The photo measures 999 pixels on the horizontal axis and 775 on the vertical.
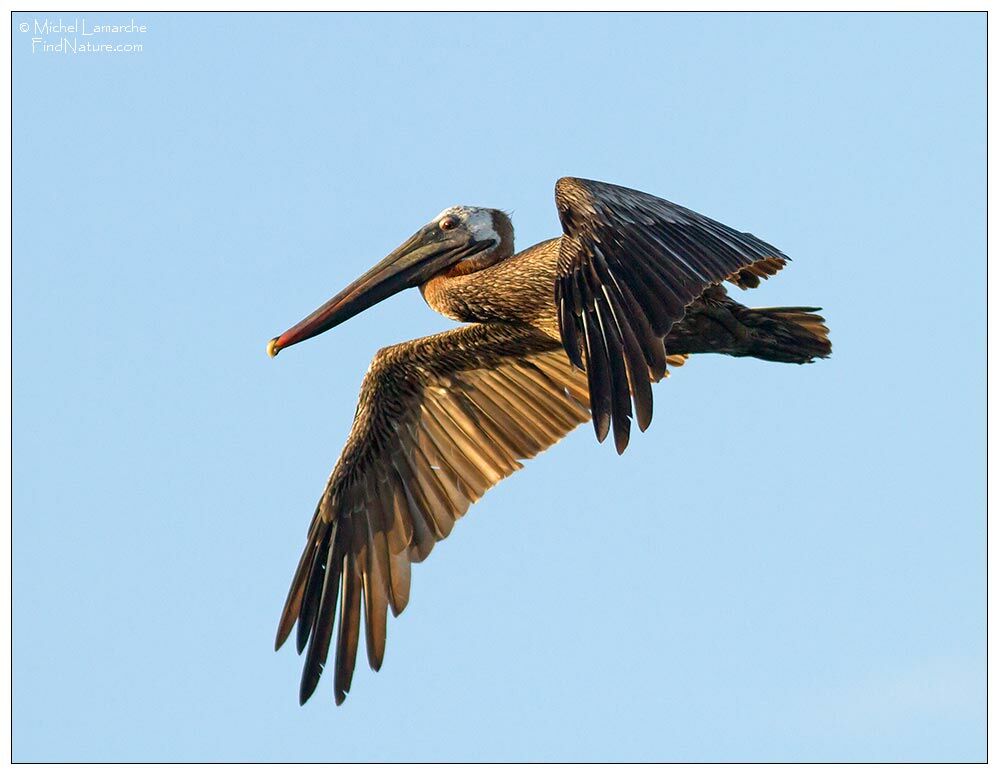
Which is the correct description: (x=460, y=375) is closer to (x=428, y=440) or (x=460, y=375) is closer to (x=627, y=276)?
(x=428, y=440)

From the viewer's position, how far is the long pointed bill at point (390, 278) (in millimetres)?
12078

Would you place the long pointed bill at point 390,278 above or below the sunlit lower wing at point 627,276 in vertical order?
above

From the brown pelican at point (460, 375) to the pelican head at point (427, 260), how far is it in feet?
0.04

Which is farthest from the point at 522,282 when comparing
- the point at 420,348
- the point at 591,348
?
the point at 591,348

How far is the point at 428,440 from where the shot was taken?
41.0 ft

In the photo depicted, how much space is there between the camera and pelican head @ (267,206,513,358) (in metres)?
12.1

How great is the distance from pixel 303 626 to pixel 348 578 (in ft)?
1.57

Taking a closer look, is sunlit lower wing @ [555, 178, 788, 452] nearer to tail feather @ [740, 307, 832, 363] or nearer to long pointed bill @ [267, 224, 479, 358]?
tail feather @ [740, 307, 832, 363]

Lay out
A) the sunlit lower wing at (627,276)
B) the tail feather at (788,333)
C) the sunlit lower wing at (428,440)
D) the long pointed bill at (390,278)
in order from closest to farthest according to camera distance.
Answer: the sunlit lower wing at (627,276) → the tail feather at (788,333) → the sunlit lower wing at (428,440) → the long pointed bill at (390,278)

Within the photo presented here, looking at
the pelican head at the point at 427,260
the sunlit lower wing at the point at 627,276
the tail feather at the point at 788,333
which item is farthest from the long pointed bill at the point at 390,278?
the tail feather at the point at 788,333

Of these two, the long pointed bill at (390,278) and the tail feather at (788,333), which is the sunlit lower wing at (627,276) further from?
the long pointed bill at (390,278)

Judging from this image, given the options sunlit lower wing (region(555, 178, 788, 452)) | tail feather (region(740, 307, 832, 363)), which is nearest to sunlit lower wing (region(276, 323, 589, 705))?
tail feather (region(740, 307, 832, 363))

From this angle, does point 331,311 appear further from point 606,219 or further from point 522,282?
point 606,219

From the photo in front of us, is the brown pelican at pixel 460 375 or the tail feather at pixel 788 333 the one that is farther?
the tail feather at pixel 788 333
